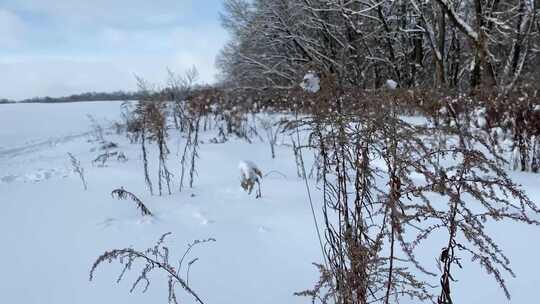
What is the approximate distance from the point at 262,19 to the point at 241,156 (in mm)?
15224

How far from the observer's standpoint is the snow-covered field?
2025mm

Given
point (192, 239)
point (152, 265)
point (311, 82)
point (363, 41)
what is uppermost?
point (363, 41)

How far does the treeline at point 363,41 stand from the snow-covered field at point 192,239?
1032cm

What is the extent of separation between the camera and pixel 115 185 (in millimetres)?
4426

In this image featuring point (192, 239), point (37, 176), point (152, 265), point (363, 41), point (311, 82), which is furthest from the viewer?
point (363, 41)

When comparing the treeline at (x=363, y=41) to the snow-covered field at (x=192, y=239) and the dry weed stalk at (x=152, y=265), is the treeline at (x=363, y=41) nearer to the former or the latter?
the snow-covered field at (x=192, y=239)

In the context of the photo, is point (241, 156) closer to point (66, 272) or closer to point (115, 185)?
point (115, 185)

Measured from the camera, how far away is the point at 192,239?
2.69 metres

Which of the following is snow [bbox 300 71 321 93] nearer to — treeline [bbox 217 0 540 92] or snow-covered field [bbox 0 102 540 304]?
snow-covered field [bbox 0 102 540 304]

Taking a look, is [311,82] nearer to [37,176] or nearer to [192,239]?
[192,239]

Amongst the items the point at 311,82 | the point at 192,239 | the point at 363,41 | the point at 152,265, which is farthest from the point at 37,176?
the point at 363,41

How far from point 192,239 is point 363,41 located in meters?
16.1

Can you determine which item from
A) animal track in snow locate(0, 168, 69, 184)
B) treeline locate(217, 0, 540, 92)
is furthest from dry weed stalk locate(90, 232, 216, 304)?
treeline locate(217, 0, 540, 92)

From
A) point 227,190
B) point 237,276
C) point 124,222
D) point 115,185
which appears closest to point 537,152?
point 227,190
